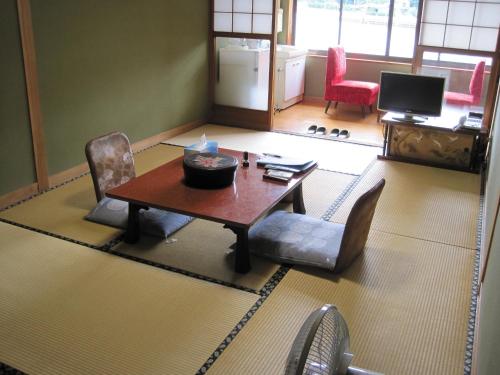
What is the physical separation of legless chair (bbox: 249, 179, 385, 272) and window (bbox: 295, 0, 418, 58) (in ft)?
16.2

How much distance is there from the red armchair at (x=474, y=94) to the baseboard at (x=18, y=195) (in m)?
4.48

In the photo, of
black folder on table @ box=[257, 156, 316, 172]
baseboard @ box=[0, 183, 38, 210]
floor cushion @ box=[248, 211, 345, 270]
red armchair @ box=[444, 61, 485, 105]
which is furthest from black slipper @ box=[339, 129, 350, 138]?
baseboard @ box=[0, 183, 38, 210]

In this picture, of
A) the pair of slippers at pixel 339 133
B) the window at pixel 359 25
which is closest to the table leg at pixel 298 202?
the pair of slippers at pixel 339 133

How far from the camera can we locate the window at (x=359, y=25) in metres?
7.42

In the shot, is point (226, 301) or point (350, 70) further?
Result: point (350, 70)

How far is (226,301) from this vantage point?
2695mm

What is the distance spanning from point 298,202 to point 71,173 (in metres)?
1.96

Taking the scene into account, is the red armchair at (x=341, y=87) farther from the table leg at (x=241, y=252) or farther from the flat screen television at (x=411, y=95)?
the table leg at (x=241, y=252)

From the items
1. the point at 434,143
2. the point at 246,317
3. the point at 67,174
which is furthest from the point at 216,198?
the point at 434,143

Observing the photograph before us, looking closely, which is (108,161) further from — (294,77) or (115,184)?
(294,77)

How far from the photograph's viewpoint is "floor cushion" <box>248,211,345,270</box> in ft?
9.82

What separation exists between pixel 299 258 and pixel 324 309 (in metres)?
1.74

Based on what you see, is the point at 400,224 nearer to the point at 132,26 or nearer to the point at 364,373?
the point at 364,373

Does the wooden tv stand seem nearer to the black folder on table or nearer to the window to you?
the black folder on table
